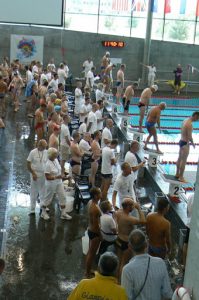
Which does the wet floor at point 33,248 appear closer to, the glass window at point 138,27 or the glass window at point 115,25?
the glass window at point 115,25

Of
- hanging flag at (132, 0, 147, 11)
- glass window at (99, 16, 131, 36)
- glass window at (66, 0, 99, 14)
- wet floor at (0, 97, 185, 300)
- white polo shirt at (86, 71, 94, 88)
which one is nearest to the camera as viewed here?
wet floor at (0, 97, 185, 300)

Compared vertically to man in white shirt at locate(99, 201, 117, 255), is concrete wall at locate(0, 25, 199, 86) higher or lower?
higher

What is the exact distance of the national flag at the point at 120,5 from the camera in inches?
924

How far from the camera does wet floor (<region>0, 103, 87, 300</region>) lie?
6.23m

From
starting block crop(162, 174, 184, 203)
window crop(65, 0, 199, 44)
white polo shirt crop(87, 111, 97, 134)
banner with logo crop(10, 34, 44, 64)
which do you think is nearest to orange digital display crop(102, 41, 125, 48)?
window crop(65, 0, 199, 44)

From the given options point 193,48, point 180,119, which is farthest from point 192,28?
point 180,119

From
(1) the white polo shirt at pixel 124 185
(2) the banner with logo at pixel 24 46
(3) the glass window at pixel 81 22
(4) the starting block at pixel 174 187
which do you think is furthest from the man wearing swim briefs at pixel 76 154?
(3) the glass window at pixel 81 22

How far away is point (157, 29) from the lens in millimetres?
24219

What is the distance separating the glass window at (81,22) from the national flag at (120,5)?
114cm

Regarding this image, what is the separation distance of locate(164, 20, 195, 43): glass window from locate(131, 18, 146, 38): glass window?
116 cm

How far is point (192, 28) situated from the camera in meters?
24.1

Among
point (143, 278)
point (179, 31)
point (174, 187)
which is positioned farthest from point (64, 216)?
point (179, 31)

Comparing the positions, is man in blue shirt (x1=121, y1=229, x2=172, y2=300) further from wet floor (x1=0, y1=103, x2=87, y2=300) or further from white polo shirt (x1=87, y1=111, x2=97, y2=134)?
white polo shirt (x1=87, y1=111, x2=97, y2=134)

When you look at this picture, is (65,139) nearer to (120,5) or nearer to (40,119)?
(40,119)
